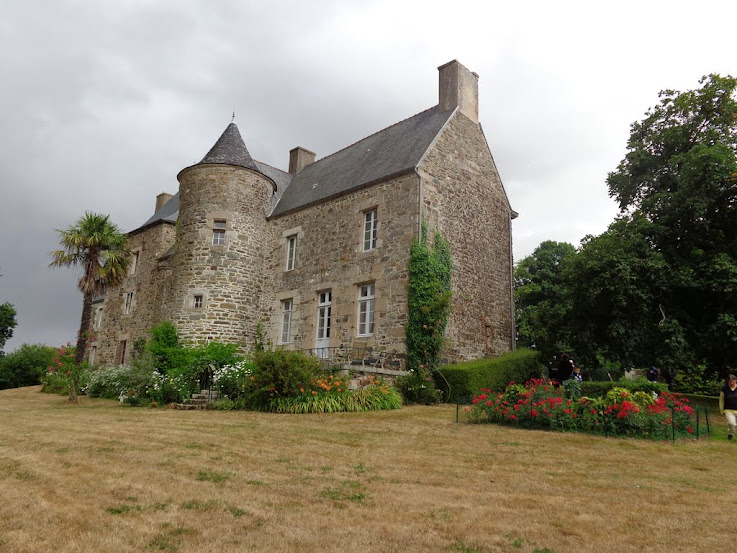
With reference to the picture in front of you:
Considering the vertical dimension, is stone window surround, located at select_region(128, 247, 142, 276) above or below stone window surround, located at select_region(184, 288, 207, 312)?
above

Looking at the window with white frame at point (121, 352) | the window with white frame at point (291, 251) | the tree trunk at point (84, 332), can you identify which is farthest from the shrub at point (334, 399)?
the window with white frame at point (121, 352)

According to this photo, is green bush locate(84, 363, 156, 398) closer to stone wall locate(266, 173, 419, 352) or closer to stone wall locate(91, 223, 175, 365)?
stone wall locate(91, 223, 175, 365)

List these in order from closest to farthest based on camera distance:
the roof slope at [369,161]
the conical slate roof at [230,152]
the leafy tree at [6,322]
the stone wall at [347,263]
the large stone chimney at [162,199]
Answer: the stone wall at [347,263]
the roof slope at [369,161]
the conical slate roof at [230,152]
the large stone chimney at [162,199]
the leafy tree at [6,322]

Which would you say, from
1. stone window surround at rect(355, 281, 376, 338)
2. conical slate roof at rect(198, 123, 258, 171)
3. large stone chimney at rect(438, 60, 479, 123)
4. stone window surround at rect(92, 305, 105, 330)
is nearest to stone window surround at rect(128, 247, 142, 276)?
stone window surround at rect(92, 305, 105, 330)

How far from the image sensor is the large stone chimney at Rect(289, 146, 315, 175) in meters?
24.0

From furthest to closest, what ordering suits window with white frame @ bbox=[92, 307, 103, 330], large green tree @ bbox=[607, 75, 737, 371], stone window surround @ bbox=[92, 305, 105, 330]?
window with white frame @ bbox=[92, 307, 103, 330] → stone window surround @ bbox=[92, 305, 105, 330] → large green tree @ bbox=[607, 75, 737, 371]

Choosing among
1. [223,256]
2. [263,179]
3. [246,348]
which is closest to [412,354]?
[246,348]

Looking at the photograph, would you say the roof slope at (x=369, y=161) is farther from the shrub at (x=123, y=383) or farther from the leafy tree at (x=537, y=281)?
the leafy tree at (x=537, y=281)

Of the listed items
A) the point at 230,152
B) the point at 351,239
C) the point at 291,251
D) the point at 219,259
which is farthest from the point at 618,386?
the point at 230,152

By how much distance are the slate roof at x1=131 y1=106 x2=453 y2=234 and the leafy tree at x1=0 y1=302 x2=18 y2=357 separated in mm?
28066

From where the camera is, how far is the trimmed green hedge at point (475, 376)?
14.1 m

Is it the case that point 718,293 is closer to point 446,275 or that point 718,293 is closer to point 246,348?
point 446,275

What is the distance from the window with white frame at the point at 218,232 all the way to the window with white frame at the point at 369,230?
207 inches

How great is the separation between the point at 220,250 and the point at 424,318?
7948 millimetres
